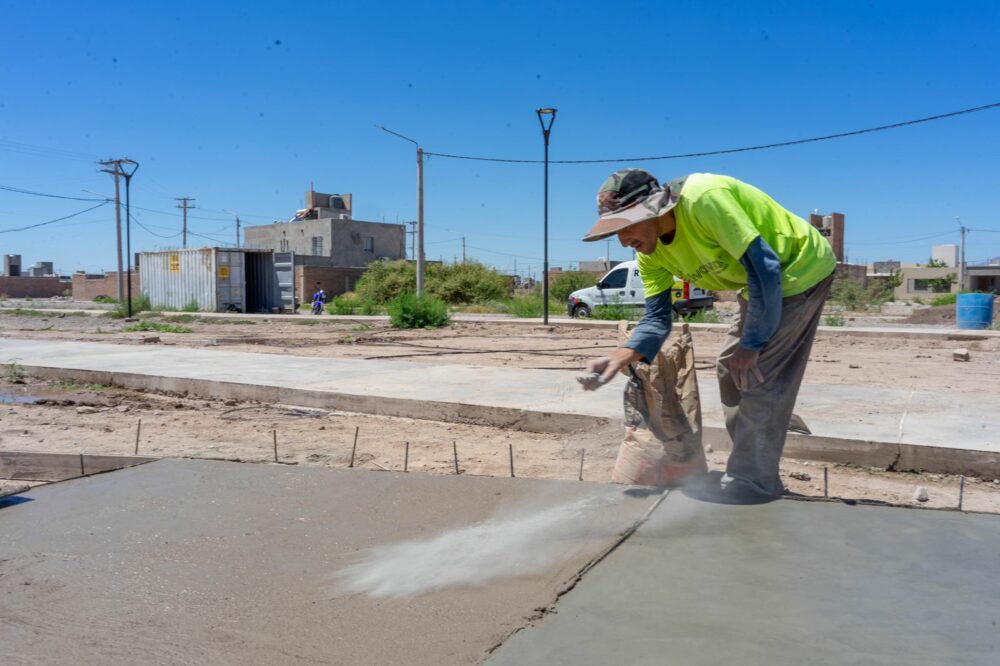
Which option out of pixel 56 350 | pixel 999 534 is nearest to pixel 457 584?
pixel 999 534

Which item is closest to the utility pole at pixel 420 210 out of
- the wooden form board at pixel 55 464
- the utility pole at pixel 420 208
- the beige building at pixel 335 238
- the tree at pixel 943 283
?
the utility pole at pixel 420 208

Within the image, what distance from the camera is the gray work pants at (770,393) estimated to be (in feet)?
10.7

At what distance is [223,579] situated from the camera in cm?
282

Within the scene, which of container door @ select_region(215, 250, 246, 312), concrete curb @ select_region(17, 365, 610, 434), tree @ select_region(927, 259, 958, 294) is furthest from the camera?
tree @ select_region(927, 259, 958, 294)

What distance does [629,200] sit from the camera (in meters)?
3.13

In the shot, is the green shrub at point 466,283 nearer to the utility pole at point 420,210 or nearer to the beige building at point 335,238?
the utility pole at point 420,210

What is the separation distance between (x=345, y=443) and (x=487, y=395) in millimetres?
1694

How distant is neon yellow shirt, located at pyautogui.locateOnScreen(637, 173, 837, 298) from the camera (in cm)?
292

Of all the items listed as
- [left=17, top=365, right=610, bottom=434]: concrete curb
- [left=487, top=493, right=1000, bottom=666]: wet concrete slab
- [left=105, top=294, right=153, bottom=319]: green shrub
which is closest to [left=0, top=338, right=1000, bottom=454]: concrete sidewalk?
[left=17, top=365, right=610, bottom=434]: concrete curb

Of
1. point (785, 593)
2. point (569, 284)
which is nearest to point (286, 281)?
point (569, 284)

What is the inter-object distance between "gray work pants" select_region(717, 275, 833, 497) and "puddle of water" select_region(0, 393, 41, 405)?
273 inches

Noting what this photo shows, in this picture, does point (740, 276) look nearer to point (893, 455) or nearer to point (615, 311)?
point (893, 455)

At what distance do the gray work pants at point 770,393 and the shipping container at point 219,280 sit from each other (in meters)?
29.9

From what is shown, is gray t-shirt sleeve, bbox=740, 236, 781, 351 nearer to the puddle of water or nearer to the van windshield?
the puddle of water
